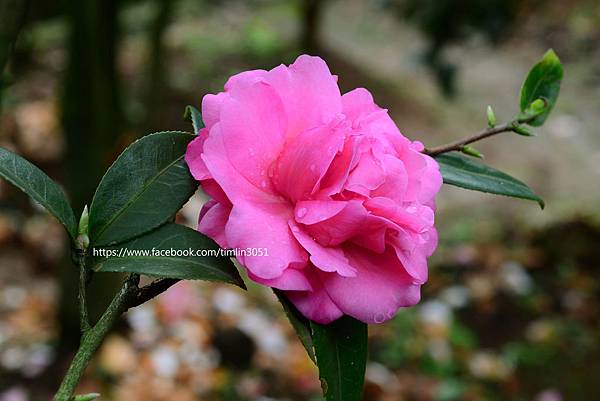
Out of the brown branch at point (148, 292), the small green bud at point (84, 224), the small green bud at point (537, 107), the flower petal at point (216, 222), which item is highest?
the small green bud at point (537, 107)

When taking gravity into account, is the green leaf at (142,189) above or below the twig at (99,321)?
above

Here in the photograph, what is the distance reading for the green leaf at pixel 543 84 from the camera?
60 cm

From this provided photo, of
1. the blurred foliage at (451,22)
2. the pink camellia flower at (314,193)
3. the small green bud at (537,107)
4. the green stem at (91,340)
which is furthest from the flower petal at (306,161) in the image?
the blurred foliage at (451,22)

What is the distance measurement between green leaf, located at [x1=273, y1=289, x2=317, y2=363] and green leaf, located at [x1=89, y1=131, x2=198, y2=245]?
0.30ft

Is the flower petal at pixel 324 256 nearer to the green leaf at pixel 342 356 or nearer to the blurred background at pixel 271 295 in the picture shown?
the green leaf at pixel 342 356

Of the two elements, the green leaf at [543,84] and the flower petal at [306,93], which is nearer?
the flower petal at [306,93]

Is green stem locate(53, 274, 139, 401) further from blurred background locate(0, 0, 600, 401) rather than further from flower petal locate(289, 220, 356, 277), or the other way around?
blurred background locate(0, 0, 600, 401)

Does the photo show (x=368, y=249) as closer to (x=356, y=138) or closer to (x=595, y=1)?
(x=356, y=138)

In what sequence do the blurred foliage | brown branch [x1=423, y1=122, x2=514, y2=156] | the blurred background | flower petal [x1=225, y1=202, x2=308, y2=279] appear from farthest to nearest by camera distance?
the blurred foliage, the blurred background, brown branch [x1=423, y1=122, x2=514, y2=156], flower petal [x1=225, y1=202, x2=308, y2=279]

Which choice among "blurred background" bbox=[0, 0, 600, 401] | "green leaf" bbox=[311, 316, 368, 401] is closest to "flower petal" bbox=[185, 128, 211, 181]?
"green leaf" bbox=[311, 316, 368, 401]

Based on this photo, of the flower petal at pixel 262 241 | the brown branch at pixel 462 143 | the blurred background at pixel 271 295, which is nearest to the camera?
the flower petal at pixel 262 241

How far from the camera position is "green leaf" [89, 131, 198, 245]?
0.48m

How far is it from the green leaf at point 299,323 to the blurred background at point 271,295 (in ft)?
3.96

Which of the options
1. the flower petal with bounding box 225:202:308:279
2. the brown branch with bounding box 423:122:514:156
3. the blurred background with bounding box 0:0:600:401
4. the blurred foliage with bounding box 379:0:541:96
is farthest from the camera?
the blurred foliage with bounding box 379:0:541:96
